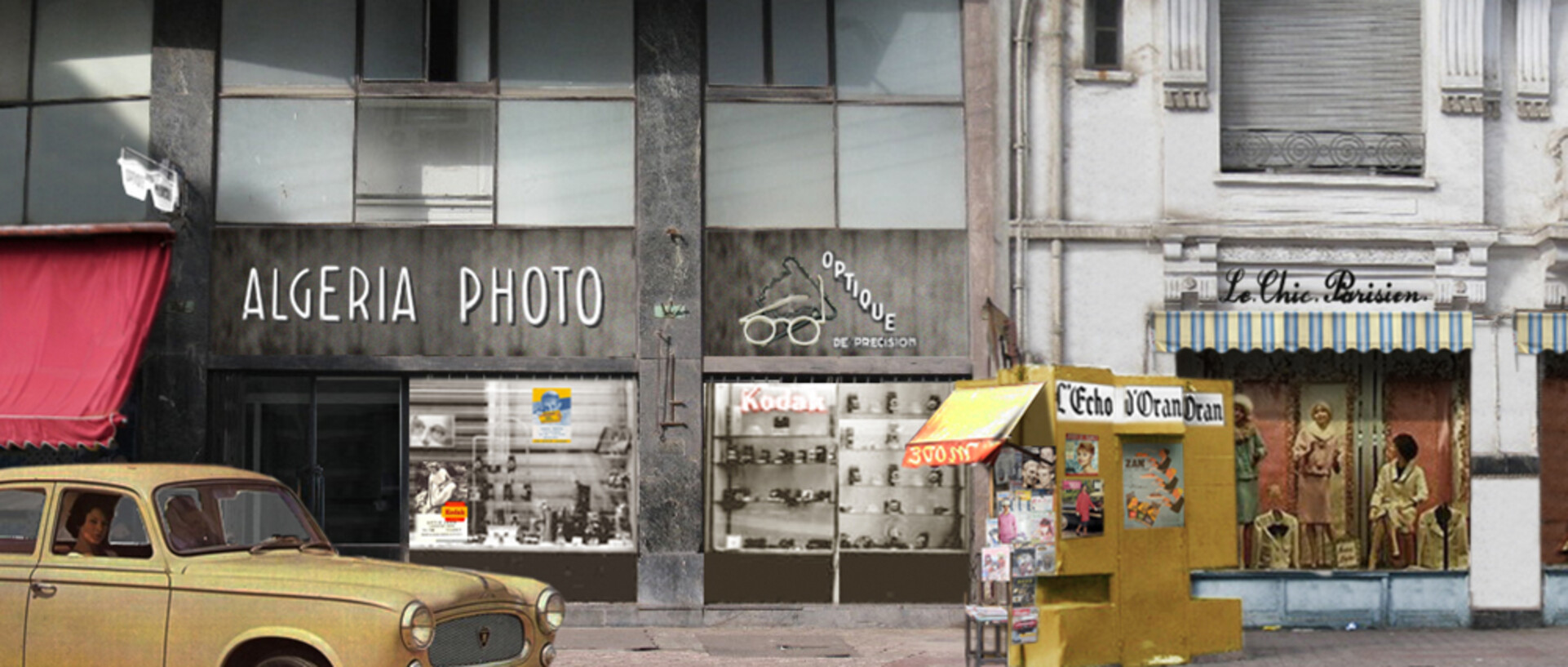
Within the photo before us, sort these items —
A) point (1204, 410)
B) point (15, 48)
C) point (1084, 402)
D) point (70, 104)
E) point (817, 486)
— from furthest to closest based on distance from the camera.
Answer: point (15, 48), point (70, 104), point (817, 486), point (1204, 410), point (1084, 402)

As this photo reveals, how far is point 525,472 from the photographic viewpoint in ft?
57.4

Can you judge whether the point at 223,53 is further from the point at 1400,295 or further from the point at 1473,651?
the point at 1473,651

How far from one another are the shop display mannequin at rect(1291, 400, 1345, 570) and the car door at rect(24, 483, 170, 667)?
1174 centimetres

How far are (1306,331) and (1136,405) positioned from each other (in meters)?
4.19

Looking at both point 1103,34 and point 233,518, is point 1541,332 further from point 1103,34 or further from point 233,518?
point 233,518

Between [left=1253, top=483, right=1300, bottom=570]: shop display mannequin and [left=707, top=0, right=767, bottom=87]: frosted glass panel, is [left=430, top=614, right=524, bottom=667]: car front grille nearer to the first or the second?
[left=707, top=0, right=767, bottom=87]: frosted glass panel

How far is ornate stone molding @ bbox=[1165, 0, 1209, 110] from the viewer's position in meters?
17.5

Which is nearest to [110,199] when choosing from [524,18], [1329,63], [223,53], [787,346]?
[223,53]

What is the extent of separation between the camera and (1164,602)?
551 inches

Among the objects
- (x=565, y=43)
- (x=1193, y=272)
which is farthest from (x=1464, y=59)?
(x=565, y=43)

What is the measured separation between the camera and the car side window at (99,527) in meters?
9.98

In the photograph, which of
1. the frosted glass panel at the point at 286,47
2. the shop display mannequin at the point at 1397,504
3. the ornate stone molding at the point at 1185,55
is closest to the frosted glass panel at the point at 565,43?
the frosted glass panel at the point at 286,47

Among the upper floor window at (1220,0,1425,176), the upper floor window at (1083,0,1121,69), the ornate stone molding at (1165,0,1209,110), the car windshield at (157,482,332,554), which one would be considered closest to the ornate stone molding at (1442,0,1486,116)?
the upper floor window at (1220,0,1425,176)

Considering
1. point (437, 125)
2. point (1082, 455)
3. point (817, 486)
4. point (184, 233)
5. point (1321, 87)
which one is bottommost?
point (817, 486)
